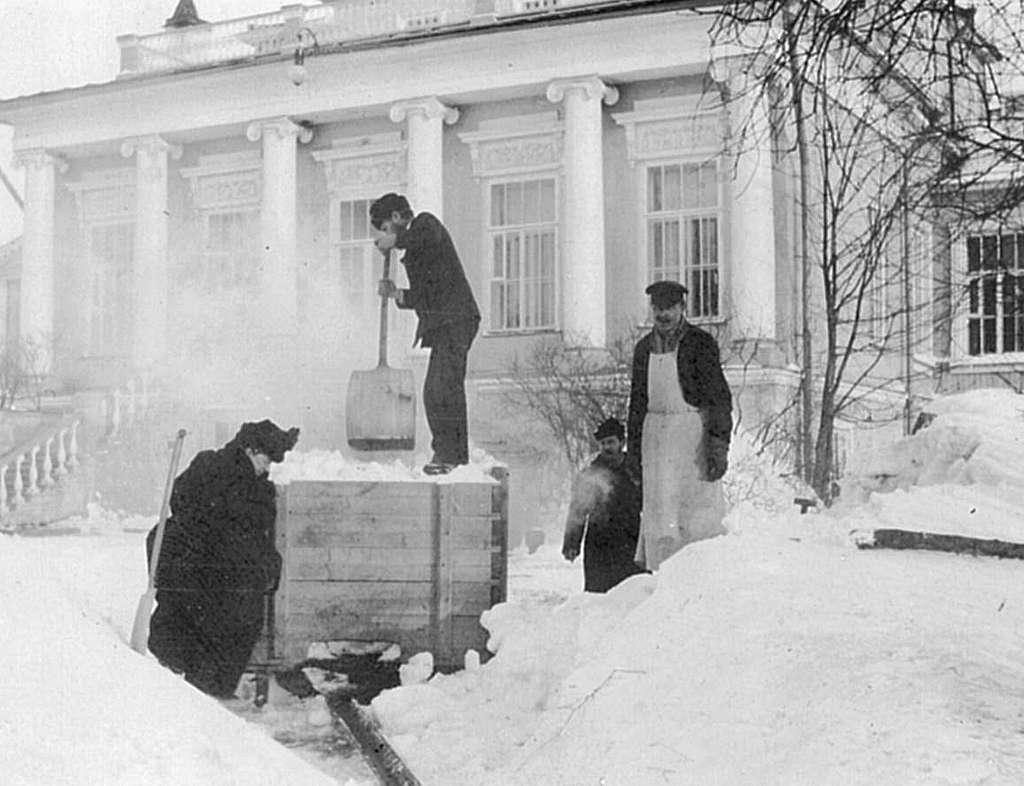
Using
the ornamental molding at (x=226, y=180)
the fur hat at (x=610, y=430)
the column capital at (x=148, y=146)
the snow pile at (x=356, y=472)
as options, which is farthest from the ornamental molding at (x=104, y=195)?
the fur hat at (x=610, y=430)

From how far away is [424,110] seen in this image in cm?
1894

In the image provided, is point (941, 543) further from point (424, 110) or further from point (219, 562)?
point (424, 110)

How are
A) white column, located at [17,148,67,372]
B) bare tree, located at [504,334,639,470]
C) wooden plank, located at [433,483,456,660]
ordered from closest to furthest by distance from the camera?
wooden plank, located at [433,483,456,660] → bare tree, located at [504,334,639,470] → white column, located at [17,148,67,372]

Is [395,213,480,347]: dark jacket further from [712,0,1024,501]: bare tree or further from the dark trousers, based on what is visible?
[712,0,1024,501]: bare tree

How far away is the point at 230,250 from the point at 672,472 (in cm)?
1414

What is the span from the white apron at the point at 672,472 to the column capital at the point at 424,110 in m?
12.3

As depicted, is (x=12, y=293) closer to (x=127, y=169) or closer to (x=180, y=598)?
(x=127, y=169)

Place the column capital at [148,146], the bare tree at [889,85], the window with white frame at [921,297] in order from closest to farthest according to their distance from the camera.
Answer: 1. the bare tree at [889,85]
2. the window with white frame at [921,297]
3. the column capital at [148,146]

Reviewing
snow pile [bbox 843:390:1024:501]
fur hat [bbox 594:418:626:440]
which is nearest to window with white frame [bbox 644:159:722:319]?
snow pile [bbox 843:390:1024:501]

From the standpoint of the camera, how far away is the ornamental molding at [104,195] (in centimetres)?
2134

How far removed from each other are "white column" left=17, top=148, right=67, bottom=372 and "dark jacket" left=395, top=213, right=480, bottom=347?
13.7m

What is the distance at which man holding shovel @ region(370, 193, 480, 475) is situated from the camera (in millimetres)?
8219

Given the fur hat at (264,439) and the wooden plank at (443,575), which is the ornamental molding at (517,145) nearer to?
the wooden plank at (443,575)

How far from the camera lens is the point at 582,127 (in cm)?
→ 1797
